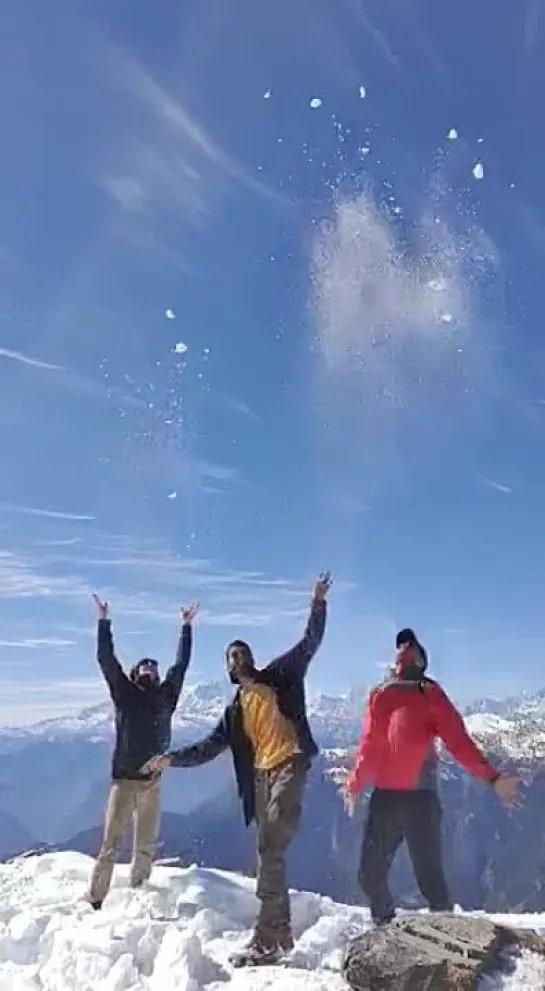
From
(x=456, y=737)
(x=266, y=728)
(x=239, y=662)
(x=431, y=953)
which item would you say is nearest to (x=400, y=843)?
(x=456, y=737)

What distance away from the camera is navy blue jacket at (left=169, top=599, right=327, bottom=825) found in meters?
8.90

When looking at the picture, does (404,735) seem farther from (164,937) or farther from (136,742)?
(136,742)

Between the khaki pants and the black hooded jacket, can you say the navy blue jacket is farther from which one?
the khaki pants

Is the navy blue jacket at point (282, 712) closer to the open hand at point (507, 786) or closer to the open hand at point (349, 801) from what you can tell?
the open hand at point (349, 801)

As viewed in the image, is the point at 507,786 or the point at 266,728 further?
the point at 266,728

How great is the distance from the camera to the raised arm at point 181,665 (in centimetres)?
1130

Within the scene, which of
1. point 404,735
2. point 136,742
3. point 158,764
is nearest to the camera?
point 404,735

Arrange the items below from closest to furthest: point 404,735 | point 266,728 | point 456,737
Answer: point 456,737
point 266,728
point 404,735

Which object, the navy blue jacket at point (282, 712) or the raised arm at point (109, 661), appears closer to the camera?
the navy blue jacket at point (282, 712)

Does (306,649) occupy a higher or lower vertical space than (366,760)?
higher

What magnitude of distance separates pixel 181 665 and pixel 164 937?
3.76 metres

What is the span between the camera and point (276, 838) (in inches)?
336

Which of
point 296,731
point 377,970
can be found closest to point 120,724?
point 296,731

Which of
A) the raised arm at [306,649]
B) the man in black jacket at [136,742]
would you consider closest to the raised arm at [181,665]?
the man in black jacket at [136,742]
